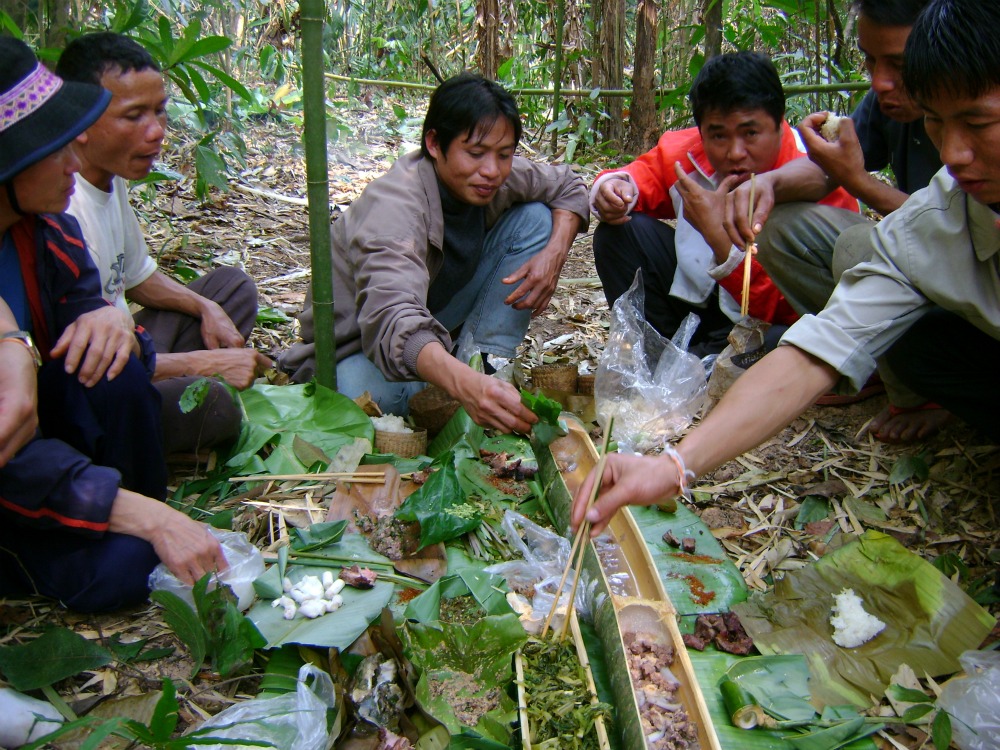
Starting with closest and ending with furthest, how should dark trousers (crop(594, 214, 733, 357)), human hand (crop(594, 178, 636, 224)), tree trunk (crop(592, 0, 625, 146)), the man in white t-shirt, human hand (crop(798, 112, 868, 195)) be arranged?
the man in white t-shirt < human hand (crop(798, 112, 868, 195)) < human hand (crop(594, 178, 636, 224)) < dark trousers (crop(594, 214, 733, 357)) < tree trunk (crop(592, 0, 625, 146))

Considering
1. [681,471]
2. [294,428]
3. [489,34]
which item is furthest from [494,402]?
[489,34]

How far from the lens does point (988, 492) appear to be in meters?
2.32

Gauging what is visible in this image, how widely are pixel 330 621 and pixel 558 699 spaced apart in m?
0.53

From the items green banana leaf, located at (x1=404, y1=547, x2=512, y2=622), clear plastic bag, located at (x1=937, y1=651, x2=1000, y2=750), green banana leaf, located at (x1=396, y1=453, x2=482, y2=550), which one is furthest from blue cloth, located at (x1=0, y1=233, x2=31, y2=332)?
clear plastic bag, located at (x1=937, y1=651, x2=1000, y2=750)

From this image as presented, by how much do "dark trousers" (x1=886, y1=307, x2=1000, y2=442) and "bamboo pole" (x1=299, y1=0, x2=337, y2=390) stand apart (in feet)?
5.55

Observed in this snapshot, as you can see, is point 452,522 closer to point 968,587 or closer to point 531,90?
point 968,587

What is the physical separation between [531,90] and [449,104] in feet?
11.0

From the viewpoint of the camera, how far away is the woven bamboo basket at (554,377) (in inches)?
116

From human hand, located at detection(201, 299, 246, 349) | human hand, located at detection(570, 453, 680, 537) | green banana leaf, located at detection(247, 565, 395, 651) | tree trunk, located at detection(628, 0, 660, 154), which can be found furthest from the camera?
tree trunk, located at detection(628, 0, 660, 154)

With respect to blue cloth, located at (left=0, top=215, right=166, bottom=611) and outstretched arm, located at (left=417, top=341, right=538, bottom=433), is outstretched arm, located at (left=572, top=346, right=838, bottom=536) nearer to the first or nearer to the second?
outstretched arm, located at (left=417, top=341, right=538, bottom=433)

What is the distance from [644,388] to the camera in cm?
277

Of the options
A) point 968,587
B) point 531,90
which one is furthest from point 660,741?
point 531,90

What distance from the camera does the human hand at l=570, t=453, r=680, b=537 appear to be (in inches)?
62.4

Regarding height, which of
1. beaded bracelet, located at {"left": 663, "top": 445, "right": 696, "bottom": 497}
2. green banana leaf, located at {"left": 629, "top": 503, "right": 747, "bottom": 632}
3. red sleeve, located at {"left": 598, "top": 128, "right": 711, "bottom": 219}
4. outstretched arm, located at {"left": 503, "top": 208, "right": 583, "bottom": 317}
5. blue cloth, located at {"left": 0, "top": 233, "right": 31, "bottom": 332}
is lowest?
green banana leaf, located at {"left": 629, "top": 503, "right": 747, "bottom": 632}
